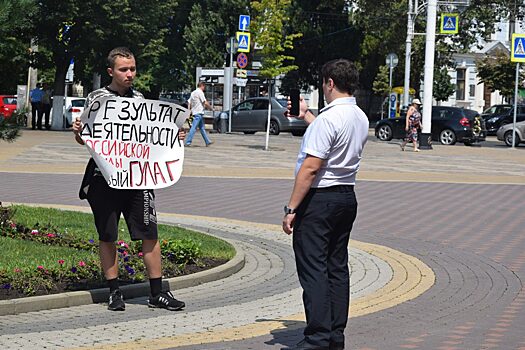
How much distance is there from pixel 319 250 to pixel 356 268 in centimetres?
396

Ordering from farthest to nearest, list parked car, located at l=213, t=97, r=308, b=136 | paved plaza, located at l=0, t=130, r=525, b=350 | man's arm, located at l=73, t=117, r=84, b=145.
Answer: parked car, located at l=213, t=97, r=308, b=136 → man's arm, located at l=73, t=117, r=84, b=145 → paved plaza, located at l=0, t=130, r=525, b=350

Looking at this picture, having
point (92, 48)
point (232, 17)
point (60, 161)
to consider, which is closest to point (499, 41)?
point (232, 17)

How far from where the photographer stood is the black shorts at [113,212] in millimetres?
8008

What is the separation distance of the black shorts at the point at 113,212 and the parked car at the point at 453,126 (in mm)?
33280

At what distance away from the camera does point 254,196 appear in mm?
17234

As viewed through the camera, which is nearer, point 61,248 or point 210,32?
point 61,248

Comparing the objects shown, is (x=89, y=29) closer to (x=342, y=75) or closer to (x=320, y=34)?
(x=320, y=34)

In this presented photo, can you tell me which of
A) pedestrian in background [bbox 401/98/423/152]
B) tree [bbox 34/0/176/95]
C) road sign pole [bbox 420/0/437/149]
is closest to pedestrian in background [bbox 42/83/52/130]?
tree [bbox 34/0/176/95]

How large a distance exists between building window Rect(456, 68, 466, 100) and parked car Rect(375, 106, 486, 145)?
128 ft

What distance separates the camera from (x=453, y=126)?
40375mm

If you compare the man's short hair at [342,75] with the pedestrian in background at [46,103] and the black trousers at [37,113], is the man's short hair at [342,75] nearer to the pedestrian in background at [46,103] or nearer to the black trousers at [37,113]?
the pedestrian in background at [46,103]

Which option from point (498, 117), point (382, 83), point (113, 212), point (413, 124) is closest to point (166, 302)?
point (113, 212)

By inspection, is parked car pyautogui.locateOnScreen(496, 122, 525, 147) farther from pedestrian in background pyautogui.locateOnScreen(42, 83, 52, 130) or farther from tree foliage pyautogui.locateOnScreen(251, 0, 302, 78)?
pedestrian in background pyautogui.locateOnScreen(42, 83, 52, 130)

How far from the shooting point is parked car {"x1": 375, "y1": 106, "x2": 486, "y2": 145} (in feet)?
132
